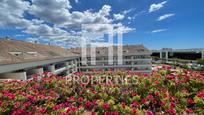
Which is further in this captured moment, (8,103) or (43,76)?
(43,76)

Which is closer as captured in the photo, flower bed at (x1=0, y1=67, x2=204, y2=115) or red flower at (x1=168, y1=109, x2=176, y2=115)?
red flower at (x1=168, y1=109, x2=176, y2=115)

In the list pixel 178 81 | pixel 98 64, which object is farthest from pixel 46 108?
pixel 98 64

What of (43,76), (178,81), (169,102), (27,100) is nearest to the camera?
(169,102)

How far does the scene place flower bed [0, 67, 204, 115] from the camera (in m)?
2.28

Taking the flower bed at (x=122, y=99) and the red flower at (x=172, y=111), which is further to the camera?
the flower bed at (x=122, y=99)

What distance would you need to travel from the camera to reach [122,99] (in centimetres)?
273

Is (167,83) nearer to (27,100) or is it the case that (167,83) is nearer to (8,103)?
(27,100)

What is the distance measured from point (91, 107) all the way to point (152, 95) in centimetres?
127

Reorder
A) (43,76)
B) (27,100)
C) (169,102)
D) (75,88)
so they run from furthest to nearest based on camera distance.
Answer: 1. (43,76)
2. (75,88)
3. (27,100)
4. (169,102)

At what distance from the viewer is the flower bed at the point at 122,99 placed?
2283 millimetres

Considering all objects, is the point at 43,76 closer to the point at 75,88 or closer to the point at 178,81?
the point at 75,88

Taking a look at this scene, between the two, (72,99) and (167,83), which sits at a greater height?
(167,83)

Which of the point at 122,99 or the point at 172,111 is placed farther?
the point at 122,99

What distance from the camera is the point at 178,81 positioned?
3143mm
